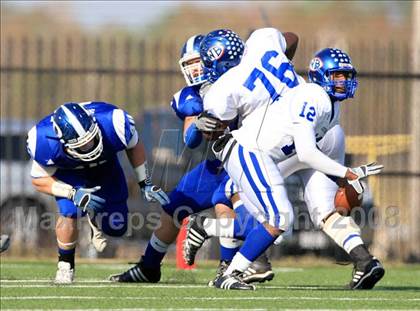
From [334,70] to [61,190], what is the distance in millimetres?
1948

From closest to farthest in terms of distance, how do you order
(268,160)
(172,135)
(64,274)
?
(268,160)
(64,274)
(172,135)

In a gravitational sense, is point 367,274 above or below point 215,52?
below

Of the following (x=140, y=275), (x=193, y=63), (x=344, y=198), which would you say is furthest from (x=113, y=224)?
(x=344, y=198)

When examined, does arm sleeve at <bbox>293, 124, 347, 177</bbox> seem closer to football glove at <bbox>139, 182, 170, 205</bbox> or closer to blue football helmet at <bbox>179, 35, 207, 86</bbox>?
blue football helmet at <bbox>179, 35, 207, 86</bbox>

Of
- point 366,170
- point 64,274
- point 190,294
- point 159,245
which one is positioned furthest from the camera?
point 159,245

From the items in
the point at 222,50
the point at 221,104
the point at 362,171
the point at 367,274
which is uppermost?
the point at 222,50

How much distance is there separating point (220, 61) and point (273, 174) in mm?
844

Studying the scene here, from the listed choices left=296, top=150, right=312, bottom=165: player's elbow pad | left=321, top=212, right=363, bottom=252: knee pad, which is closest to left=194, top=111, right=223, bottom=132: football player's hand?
left=296, top=150, right=312, bottom=165: player's elbow pad

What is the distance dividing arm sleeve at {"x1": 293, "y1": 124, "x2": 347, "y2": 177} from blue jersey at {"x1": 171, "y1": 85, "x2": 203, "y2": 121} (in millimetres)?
934

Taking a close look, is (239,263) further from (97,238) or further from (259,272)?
(97,238)

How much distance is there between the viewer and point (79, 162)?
885 centimetres

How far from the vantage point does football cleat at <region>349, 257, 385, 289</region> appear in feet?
27.3

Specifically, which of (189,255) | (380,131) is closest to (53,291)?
(189,255)

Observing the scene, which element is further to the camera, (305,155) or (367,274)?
(367,274)
